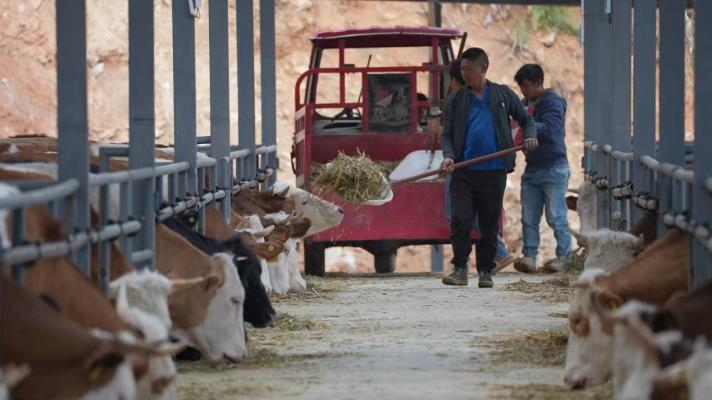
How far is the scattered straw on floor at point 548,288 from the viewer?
12836 millimetres

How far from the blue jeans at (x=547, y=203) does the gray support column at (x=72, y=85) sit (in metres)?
7.64

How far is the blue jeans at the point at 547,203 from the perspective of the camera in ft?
49.0

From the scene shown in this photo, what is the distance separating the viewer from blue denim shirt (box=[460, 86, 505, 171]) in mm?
12750

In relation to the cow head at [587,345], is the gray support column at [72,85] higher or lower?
higher

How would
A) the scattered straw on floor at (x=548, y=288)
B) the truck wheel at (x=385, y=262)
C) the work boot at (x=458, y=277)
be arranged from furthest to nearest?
the truck wheel at (x=385, y=262), the work boot at (x=458, y=277), the scattered straw on floor at (x=548, y=288)

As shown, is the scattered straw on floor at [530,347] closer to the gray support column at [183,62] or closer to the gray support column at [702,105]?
the gray support column at [702,105]

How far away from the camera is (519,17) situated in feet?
123

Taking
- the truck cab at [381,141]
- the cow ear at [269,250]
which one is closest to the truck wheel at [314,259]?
the truck cab at [381,141]

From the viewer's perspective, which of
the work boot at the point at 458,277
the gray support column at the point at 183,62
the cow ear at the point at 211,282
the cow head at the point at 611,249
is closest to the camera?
the cow ear at the point at 211,282

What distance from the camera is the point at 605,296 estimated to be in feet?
23.6

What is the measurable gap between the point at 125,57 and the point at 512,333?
25.8 meters

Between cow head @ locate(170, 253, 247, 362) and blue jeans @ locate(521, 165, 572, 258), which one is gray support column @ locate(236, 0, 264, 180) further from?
cow head @ locate(170, 253, 247, 362)

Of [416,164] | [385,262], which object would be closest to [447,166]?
[416,164]

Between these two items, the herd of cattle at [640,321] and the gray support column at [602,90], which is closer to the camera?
the herd of cattle at [640,321]
